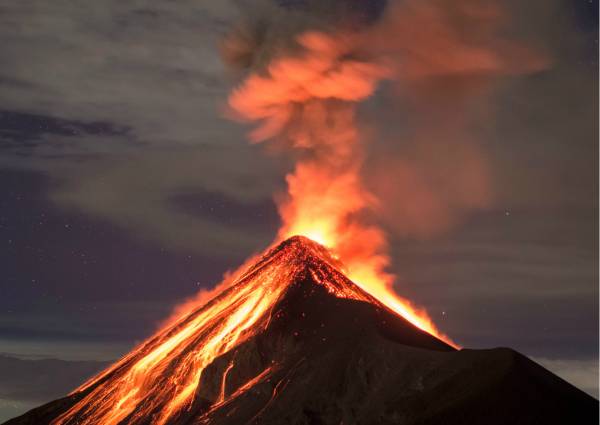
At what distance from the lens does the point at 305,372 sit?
96375mm

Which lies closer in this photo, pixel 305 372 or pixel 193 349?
pixel 305 372

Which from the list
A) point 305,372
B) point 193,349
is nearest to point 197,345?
point 193,349

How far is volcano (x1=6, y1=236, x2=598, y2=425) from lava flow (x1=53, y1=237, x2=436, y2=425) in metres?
0.23

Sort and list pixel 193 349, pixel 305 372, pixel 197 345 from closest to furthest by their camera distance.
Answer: pixel 305 372
pixel 193 349
pixel 197 345

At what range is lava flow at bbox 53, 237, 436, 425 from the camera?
104m

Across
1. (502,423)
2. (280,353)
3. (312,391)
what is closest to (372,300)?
(280,353)

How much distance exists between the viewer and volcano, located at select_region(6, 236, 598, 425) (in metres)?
80.2

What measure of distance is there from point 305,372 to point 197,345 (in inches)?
840

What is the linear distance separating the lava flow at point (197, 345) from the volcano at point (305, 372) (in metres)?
0.23

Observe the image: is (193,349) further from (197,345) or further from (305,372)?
(305,372)

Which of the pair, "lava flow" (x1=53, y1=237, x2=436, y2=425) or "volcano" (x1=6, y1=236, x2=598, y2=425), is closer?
"volcano" (x1=6, y1=236, x2=598, y2=425)

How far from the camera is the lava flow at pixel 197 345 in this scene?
4077 inches

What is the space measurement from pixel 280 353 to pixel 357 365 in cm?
1240

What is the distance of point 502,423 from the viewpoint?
74.6 metres
